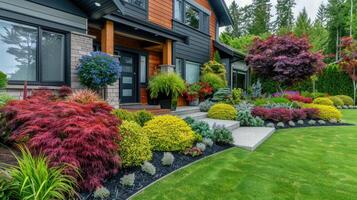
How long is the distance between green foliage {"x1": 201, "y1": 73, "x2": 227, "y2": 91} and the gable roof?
4.78 m

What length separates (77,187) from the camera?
10.4 feet

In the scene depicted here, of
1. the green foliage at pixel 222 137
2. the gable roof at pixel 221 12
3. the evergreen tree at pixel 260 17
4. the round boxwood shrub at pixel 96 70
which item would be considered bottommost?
the green foliage at pixel 222 137

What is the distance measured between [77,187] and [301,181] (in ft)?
10.9

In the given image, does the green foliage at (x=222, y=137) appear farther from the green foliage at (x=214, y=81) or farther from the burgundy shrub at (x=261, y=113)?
the green foliage at (x=214, y=81)

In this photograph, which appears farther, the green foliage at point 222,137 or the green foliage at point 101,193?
the green foliage at point 222,137

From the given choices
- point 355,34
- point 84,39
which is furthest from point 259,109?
point 355,34

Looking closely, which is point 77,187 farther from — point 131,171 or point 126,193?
point 131,171

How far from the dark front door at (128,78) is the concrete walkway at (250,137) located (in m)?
4.44

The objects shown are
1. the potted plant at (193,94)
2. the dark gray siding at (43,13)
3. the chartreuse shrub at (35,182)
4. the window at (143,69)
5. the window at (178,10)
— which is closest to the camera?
the chartreuse shrub at (35,182)

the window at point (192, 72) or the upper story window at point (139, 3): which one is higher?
the upper story window at point (139, 3)

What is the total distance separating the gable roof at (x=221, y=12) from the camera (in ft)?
49.6

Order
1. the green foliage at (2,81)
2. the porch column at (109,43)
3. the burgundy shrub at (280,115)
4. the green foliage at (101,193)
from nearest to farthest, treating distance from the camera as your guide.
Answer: the green foliage at (101,193), the green foliage at (2,81), the porch column at (109,43), the burgundy shrub at (280,115)

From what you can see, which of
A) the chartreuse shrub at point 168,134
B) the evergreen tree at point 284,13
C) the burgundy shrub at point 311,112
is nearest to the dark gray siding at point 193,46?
the burgundy shrub at point 311,112

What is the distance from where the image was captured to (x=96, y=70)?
6.25m
